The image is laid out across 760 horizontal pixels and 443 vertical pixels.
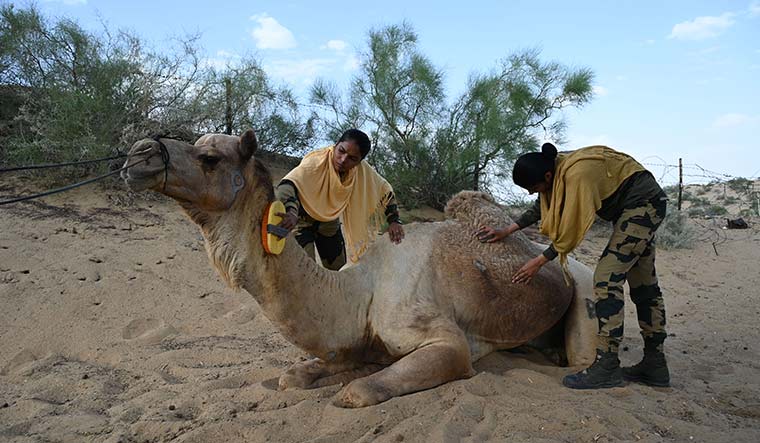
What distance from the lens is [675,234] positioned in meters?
13.0

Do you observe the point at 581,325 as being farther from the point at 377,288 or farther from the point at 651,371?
the point at 377,288

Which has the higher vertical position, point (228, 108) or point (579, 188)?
point (228, 108)

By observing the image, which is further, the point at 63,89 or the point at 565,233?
the point at 63,89

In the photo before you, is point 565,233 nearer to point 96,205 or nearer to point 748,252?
point 96,205

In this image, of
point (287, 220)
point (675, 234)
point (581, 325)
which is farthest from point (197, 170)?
point (675, 234)

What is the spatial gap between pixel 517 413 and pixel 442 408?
0.41 metres

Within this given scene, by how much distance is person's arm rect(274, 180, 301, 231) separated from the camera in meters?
3.69

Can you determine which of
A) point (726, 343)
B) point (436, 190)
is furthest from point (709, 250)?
point (726, 343)

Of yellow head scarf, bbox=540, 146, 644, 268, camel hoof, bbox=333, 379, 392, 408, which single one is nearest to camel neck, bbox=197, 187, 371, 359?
camel hoof, bbox=333, 379, 392, 408

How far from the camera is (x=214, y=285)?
692 cm

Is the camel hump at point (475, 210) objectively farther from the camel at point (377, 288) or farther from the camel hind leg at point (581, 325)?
the camel hind leg at point (581, 325)

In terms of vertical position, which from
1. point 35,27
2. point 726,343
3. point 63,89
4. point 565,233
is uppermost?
point 35,27

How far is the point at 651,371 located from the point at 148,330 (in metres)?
4.20

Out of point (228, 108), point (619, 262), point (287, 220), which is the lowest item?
point (619, 262)
